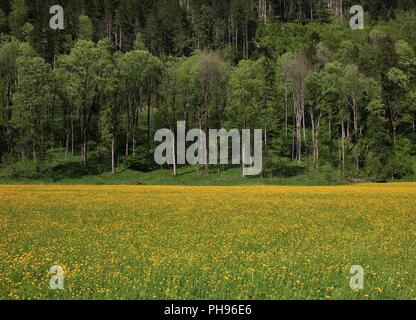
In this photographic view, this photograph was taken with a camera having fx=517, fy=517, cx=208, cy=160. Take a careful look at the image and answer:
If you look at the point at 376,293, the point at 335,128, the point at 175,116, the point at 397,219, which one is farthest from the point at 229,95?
the point at 376,293

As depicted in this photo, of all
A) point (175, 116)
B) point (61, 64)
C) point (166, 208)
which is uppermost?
point (61, 64)

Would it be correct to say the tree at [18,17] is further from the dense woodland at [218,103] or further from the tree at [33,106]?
the tree at [33,106]

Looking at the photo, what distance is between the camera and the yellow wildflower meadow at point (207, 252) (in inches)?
432

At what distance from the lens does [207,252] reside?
14898mm

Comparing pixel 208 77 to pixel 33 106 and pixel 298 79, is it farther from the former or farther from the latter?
pixel 33 106

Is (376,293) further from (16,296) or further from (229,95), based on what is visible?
(229,95)

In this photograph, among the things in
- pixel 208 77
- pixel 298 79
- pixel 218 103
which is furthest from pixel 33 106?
pixel 298 79

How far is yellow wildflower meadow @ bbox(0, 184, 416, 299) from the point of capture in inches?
432

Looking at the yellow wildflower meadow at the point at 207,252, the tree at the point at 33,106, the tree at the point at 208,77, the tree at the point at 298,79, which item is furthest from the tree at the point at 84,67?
the yellow wildflower meadow at the point at 207,252

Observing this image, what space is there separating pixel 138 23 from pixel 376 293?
12550cm

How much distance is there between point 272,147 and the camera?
76562mm

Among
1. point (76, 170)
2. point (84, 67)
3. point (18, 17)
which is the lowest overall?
point (76, 170)

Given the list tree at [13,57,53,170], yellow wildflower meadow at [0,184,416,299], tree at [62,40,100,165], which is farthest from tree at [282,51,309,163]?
yellow wildflower meadow at [0,184,416,299]
